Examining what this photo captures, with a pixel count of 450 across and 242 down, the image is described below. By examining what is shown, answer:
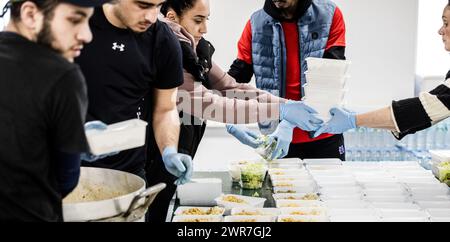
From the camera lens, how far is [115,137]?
155cm

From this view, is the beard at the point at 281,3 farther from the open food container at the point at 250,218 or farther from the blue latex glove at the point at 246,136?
the open food container at the point at 250,218

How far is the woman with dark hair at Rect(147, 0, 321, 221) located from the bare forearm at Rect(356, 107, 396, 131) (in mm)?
245

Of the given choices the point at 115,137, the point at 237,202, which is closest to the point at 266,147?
the point at 237,202

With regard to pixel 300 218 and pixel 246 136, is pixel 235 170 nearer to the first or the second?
pixel 246 136

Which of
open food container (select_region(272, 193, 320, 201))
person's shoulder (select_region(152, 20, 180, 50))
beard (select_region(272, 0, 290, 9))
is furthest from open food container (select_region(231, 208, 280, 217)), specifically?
beard (select_region(272, 0, 290, 9))

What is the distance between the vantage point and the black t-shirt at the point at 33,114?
Result: 1388 mm

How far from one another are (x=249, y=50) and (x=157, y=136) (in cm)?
137

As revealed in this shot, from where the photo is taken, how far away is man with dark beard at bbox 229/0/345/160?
11.1 ft

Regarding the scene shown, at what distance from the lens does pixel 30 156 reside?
4.72ft

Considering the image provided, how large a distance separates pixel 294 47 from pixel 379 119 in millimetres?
752

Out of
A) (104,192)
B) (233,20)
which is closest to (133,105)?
(104,192)

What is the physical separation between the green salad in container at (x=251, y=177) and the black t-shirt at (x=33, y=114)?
4.90ft

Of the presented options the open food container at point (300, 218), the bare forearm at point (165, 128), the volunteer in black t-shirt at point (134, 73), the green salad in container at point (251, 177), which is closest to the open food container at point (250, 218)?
the open food container at point (300, 218)
